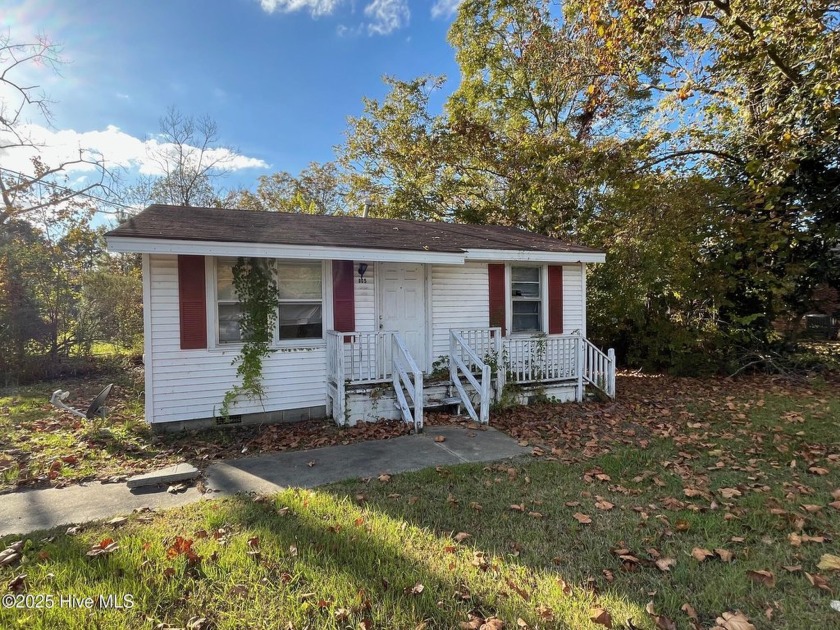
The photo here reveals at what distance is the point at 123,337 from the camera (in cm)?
1255

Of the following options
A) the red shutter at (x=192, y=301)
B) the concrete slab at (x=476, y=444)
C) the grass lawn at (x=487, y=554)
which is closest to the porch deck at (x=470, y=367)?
the concrete slab at (x=476, y=444)

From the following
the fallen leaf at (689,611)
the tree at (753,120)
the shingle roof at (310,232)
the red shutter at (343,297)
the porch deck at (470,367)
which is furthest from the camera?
the tree at (753,120)

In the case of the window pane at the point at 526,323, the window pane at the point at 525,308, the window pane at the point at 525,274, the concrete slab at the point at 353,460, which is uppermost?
the window pane at the point at 525,274

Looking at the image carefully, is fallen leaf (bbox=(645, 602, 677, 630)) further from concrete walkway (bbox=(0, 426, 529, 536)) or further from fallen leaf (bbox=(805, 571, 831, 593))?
concrete walkway (bbox=(0, 426, 529, 536))

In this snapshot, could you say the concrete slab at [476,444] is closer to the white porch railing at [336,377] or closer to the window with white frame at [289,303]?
the white porch railing at [336,377]

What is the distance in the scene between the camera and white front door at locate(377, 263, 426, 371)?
25.2 ft

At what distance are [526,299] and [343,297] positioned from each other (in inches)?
152

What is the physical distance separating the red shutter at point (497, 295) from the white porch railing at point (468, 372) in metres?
1.10

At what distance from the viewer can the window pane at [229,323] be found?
6.53 meters

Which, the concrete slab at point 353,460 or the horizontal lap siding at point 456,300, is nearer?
the concrete slab at point 353,460

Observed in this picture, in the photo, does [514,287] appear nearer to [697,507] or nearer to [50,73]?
[697,507]

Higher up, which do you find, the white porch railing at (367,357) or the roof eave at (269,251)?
the roof eave at (269,251)

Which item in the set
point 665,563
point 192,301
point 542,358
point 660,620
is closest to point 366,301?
point 192,301

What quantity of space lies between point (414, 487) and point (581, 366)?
5.14 m
